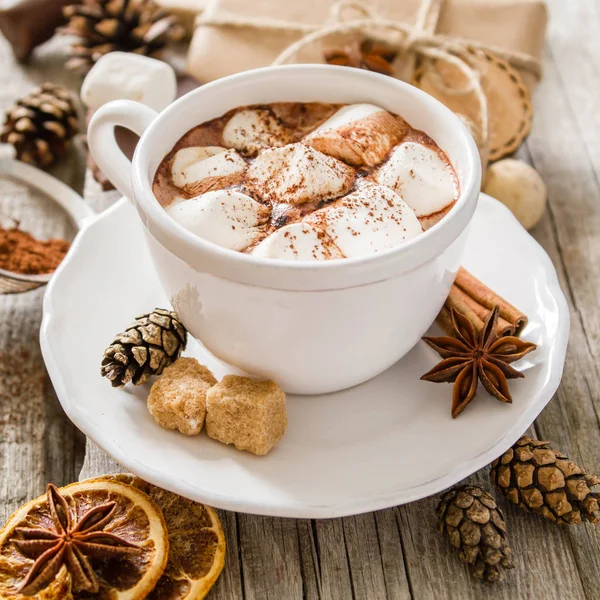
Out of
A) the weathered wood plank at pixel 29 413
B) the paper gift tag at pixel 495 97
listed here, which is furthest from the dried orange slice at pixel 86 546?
the paper gift tag at pixel 495 97

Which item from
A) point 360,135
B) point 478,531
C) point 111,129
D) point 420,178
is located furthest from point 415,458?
point 111,129

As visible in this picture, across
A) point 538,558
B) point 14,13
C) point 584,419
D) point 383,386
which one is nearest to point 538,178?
point 584,419

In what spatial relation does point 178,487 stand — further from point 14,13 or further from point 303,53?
point 14,13

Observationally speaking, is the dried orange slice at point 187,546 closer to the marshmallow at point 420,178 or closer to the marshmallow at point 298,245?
the marshmallow at point 298,245

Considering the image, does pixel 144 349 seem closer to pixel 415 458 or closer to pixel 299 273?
pixel 299 273

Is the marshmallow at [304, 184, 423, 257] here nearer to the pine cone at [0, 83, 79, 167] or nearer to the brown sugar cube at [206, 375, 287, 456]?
the brown sugar cube at [206, 375, 287, 456]
